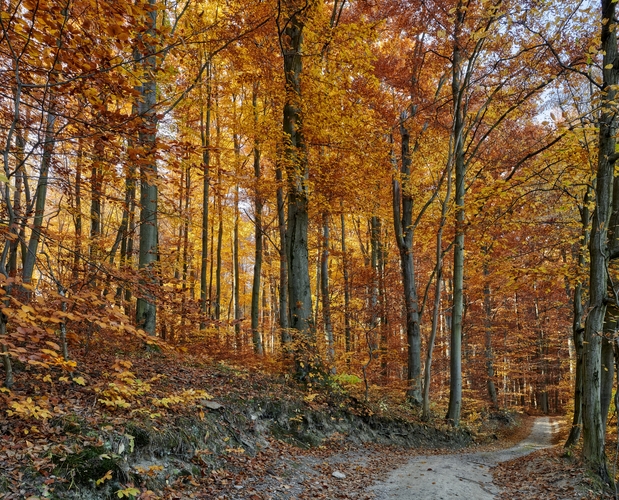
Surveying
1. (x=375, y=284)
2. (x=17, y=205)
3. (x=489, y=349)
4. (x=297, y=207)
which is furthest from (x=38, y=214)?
(x=489, y=349)

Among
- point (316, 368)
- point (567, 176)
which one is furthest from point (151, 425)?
point (567, 176)

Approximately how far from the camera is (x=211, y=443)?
5570 mm

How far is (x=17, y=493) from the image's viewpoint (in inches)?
126

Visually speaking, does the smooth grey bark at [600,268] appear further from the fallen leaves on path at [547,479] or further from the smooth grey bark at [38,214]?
the smooth grey bark at [38,214]

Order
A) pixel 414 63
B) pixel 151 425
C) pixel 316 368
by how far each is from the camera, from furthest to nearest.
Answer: pixel 414 63, pixel 316 368, pixel 151 425

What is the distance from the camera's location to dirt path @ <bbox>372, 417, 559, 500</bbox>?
5.80 m

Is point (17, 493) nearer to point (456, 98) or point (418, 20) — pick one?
point (456, 98)

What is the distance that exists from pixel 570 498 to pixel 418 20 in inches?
489

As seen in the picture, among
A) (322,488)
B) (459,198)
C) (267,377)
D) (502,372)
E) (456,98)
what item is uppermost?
(456,98)

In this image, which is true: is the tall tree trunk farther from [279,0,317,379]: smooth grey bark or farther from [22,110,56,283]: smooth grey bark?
[22,110,56,283]: smooth grey bark

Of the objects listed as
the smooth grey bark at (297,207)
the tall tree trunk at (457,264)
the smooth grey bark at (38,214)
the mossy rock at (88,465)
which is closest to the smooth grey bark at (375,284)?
the tall tree trunk at (457,264)

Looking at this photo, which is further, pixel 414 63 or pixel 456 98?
pixel 414 63

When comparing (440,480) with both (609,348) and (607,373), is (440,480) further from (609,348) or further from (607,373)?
(609,348)

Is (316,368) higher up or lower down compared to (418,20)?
lower down
